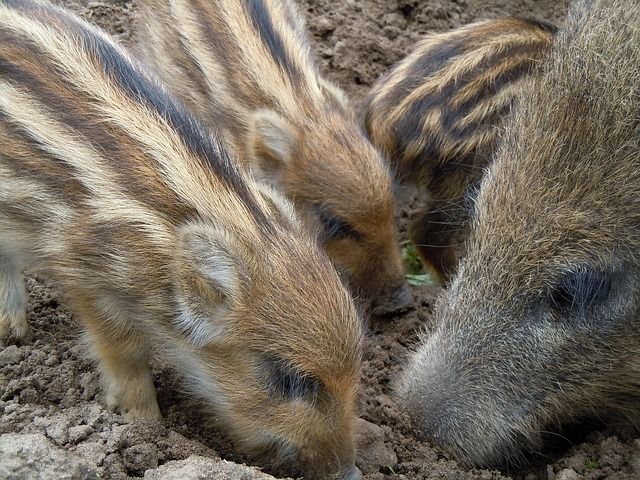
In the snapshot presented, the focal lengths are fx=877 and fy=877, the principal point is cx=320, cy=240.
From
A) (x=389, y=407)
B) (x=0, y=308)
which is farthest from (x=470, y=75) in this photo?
(x=0, y=308)

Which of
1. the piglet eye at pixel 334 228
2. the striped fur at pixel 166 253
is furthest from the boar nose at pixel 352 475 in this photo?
the piglet eye at pixel 334 228

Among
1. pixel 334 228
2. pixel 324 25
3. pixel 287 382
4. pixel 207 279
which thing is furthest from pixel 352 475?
pixel 324 25

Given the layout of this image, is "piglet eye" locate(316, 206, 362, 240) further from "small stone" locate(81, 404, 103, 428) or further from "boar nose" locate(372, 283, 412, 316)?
"small stone" locate(81, 404, 103, 428)

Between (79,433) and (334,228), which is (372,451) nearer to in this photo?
(79,433)

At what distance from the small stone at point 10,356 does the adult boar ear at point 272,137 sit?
4.68ft

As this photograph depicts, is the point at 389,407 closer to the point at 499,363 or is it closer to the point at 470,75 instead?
the point at 499,363

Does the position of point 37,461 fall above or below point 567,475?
above

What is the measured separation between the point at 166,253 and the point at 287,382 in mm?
544

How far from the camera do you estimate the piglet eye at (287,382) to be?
2.59 metres

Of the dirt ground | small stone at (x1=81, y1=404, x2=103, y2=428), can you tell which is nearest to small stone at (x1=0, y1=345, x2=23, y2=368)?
the dirt ground

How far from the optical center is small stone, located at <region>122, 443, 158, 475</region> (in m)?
2.47

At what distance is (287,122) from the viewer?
3.95 metres

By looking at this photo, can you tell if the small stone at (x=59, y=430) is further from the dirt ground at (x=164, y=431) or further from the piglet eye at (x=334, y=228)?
the piglet eye at (x=334, y=228)

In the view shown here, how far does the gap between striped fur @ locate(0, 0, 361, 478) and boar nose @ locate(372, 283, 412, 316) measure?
39.0 inches
